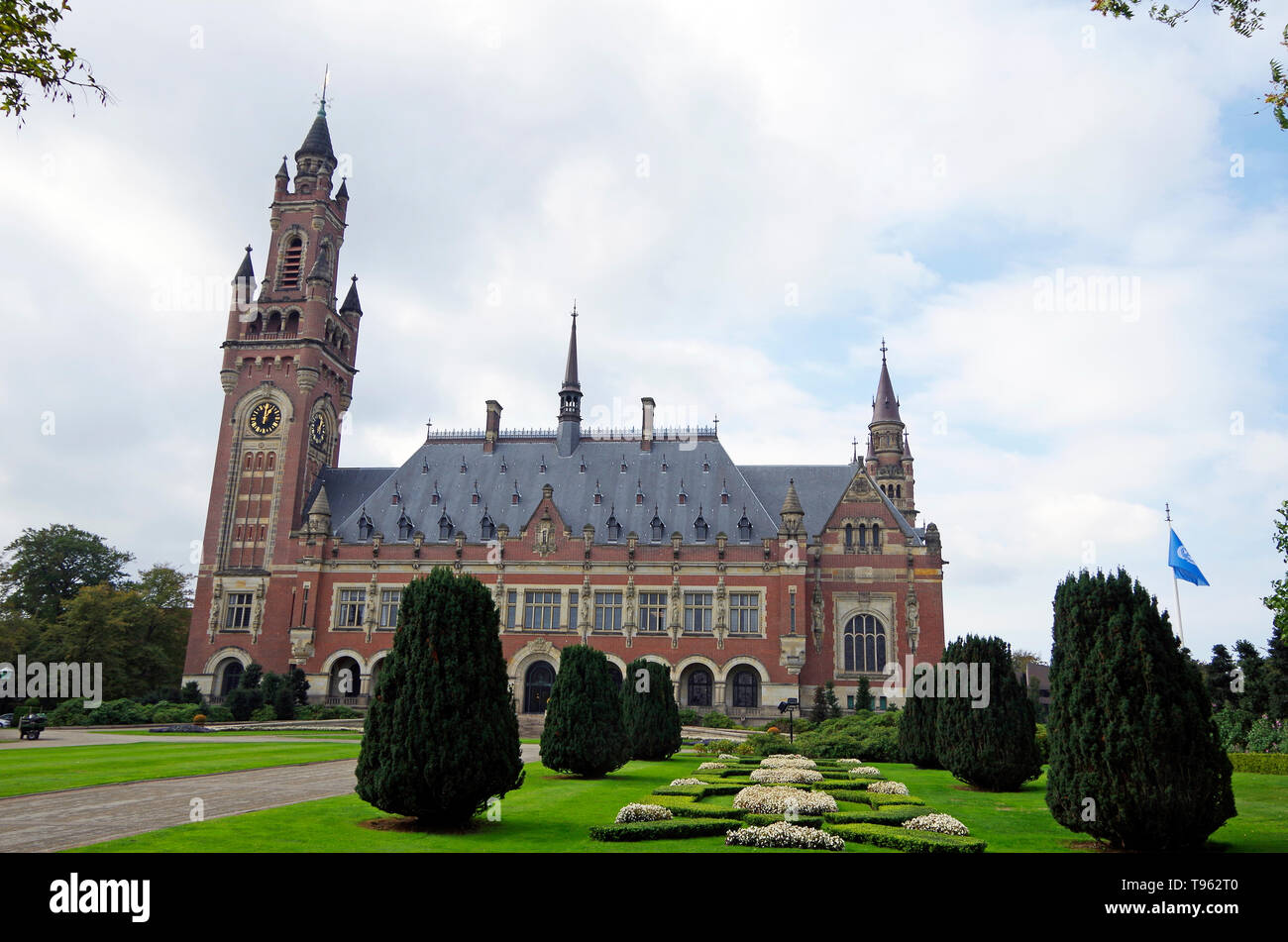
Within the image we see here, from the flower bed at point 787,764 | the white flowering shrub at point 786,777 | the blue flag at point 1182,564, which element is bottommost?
the flower bed at point 787,764

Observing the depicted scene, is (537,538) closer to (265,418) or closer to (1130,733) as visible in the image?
(265,418)

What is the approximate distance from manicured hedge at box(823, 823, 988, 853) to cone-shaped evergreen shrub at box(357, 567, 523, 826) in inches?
230

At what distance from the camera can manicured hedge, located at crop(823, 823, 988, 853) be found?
12.7 m

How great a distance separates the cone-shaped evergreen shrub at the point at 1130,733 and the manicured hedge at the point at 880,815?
2.70 metres

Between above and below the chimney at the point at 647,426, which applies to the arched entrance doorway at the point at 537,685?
below

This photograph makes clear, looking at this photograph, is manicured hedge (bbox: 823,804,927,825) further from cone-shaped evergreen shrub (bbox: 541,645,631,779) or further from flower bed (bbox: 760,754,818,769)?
flower bed (bbox: 760,754,818,769)

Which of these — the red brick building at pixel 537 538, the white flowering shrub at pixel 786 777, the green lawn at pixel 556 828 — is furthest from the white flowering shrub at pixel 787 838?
the red brick building at pixel 537 538

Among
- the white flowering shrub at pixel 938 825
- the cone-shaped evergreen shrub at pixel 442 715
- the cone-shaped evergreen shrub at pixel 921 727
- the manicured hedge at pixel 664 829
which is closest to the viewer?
the manicured hedge at pixel 664 829

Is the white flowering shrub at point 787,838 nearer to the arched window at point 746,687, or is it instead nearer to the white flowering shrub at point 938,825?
the white flowering shrub at point 938,825

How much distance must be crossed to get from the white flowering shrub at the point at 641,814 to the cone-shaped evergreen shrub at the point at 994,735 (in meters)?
9.84

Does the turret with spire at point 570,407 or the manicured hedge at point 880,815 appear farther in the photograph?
the turret with spire at point 570,407

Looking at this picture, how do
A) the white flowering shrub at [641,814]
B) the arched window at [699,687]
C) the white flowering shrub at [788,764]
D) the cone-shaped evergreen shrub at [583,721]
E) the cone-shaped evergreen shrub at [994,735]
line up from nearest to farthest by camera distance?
the white flowering shrub at [641,814] < the cone-shaped evergreen shrub at [994,735] < the cone-shaped evergreen shrub at [583,721] < the white flowering shrub at [788,764] < the arched window at [699,687]

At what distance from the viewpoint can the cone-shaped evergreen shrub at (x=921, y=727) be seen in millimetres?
27922
